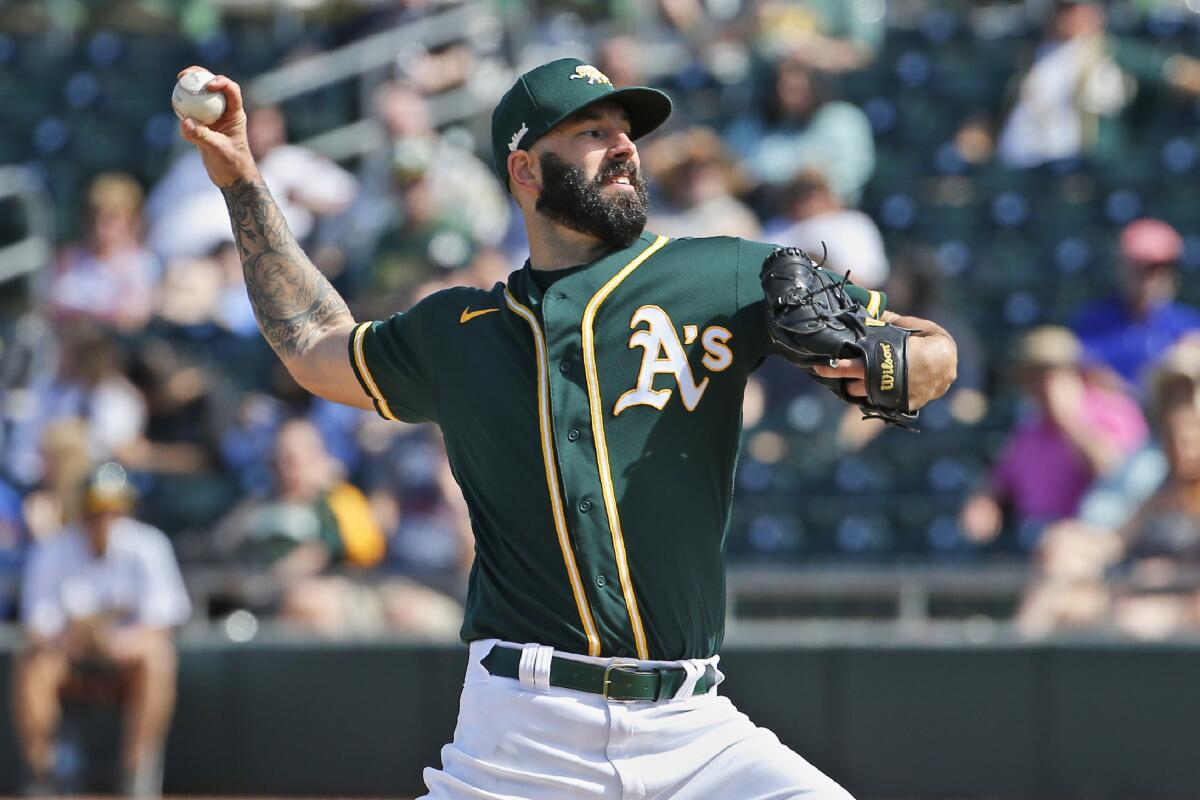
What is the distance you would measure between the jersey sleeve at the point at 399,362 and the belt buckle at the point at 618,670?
27.2 inches

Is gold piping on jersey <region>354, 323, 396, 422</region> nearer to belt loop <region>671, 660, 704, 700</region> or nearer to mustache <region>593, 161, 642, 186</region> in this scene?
mustache <region>593, 161, 642, 186</region>

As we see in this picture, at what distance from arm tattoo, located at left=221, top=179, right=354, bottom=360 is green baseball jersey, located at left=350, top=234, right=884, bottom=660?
39cm

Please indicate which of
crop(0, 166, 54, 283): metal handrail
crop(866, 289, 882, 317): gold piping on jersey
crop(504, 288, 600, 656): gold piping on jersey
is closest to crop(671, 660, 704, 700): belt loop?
crop(504, 288, 600, 656): gold piping on jersey

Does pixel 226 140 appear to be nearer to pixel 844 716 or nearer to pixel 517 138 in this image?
pixel 517 138

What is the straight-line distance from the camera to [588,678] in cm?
342

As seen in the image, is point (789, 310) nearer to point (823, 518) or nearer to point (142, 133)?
point (823, 518)

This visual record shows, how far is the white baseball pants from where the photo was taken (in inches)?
133

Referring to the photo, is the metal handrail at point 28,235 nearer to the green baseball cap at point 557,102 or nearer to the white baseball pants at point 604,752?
the green baseball cap at point 557,102

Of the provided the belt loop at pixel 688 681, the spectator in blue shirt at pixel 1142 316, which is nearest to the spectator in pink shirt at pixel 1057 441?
the spectator in blue shirt at pixel 1142 316

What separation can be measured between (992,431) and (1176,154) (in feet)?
6.99

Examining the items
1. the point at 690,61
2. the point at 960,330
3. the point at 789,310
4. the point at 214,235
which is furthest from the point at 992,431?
the point at 789,310

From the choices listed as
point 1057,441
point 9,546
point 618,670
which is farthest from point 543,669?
point 9,546

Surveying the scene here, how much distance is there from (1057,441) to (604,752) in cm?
460

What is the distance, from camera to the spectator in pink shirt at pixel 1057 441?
24.7 ft
